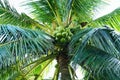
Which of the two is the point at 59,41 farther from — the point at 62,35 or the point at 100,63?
the point at 100,63

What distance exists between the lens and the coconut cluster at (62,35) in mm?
7633

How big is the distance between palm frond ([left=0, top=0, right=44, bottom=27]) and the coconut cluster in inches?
36.6

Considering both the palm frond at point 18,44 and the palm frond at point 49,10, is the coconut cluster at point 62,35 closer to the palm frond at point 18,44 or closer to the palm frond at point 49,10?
the palm frond at point 18,44

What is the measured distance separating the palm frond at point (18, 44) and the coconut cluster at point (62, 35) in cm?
44

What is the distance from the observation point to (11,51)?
711 cm

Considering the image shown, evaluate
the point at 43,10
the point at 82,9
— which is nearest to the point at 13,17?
the point at 43,10

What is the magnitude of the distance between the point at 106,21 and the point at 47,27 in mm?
1334

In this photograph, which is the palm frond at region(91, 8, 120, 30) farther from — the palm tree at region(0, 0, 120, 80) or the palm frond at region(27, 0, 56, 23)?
the palm frond at region(27, 0, 56, 23)

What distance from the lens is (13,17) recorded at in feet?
28.0

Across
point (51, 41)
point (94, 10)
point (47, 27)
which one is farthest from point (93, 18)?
point (51, 41)

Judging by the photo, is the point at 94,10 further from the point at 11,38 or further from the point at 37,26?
the point at 11,38

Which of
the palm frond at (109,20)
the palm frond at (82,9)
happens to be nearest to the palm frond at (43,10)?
the palm frond at (82,9)

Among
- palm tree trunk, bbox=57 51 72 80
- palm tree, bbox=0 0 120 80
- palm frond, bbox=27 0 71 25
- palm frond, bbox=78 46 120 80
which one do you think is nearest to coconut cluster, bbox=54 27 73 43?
palm tree, bbox=0 0 120 80

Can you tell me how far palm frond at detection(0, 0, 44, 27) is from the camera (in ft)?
27.7
